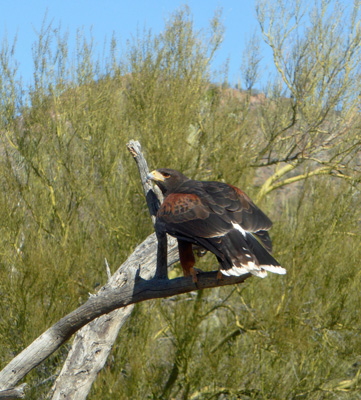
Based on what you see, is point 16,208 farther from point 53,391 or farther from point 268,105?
point 268,105

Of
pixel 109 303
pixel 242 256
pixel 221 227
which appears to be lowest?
pixel 109 303

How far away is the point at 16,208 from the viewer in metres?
10.3

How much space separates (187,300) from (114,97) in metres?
4.30

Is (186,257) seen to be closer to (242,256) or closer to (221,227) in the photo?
(221,227)

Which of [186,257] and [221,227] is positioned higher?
[221,227]

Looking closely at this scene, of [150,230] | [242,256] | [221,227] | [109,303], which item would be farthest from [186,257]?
[150,230]

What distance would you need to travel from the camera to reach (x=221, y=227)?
13.6ft

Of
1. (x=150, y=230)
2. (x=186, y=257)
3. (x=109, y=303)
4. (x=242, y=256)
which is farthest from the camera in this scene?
(x=150, y=230)

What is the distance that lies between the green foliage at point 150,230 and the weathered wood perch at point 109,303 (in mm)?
3709

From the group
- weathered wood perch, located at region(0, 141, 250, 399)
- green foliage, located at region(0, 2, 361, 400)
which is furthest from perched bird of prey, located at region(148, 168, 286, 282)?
green foliage, located at region(0, 2, 361, 400)

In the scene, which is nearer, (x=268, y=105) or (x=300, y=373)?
(x=300, y=373)

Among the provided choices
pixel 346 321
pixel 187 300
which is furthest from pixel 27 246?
pixel 346 321

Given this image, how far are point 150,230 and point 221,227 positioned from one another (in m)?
6.73

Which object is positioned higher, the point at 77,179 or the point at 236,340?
the point at 77,179
